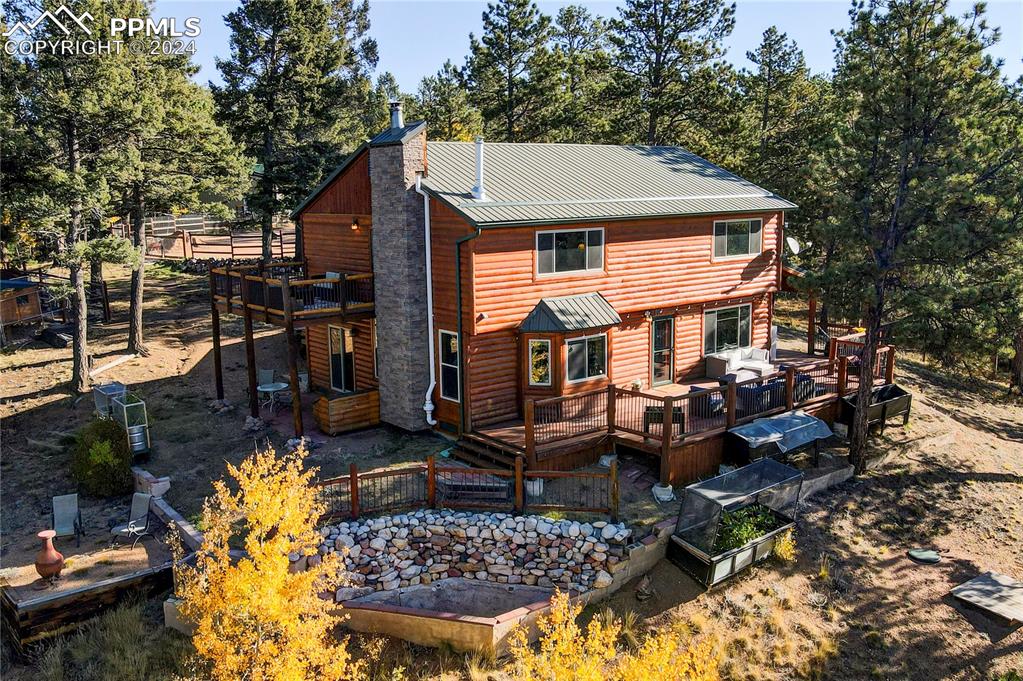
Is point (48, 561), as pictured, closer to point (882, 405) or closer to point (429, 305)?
point (429, 305)

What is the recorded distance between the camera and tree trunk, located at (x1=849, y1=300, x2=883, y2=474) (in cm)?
1752

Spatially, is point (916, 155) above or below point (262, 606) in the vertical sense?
above

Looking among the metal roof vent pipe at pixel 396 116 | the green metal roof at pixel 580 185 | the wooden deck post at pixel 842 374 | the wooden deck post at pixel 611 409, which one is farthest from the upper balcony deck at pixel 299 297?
the wooden deck post at pixel 842 374

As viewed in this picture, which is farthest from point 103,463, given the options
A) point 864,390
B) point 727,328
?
point 864,390

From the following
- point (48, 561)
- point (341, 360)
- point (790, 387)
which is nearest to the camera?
point (48, 561)

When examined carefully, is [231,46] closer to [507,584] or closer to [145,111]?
[145,111]

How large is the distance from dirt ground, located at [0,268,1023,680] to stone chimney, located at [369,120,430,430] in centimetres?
119

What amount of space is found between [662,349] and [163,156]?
56.2ft

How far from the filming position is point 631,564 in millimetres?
13828

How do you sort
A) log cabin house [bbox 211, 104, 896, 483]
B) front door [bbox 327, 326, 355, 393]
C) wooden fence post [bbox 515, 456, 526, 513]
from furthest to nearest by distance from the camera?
front door [bbox 327, 326, 355, 393] → log cabin house [bbox 211, 104, 896, 483] → wooden fence post [bbox 515, 456, 526, 513]

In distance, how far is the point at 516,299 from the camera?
17.1 m

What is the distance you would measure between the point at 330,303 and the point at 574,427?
6.98m

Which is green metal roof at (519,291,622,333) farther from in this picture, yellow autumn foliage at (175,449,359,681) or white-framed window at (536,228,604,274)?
yellow autumn foliage at (175,449,359,681)

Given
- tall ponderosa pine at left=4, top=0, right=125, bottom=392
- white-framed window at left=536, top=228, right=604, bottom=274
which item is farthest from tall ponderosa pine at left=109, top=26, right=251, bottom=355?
white-framed window at left=536, top=228, right=604, bottom=274
